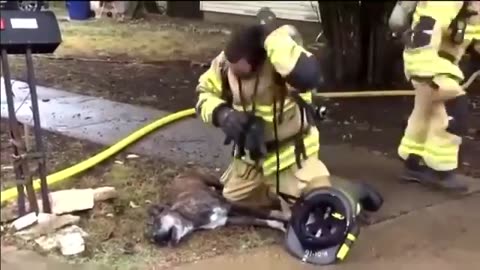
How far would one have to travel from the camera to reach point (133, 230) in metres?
2.57

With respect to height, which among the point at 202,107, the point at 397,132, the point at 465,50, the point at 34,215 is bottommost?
the point at 397,132

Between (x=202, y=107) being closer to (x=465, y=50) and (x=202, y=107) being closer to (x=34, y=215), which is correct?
(x=34, y=215)

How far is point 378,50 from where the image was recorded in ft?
9.00

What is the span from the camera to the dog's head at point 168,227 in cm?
248

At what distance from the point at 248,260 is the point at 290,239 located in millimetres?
143

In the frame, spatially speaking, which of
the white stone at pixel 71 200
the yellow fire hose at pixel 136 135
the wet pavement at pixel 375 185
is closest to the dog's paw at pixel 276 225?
the wet pavement at pixel 375 185

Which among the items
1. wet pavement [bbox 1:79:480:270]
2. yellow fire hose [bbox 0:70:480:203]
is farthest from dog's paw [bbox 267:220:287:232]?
yellow fire hose [bbox 0:70:480:203]

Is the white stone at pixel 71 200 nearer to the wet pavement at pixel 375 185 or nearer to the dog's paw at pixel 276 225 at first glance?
the wet pavement at pixel 375 185

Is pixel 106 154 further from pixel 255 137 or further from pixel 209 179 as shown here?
pixel 255 137

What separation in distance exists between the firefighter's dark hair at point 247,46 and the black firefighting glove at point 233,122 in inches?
7.3

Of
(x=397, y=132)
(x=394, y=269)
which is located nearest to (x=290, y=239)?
(x=394, y=269)

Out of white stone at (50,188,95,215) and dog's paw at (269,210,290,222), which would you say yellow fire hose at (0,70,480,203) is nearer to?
white stone at (50,188,95,215)

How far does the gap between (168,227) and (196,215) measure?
0.13m

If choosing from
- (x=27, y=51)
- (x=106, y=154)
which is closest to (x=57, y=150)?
(x=106, y=154)
